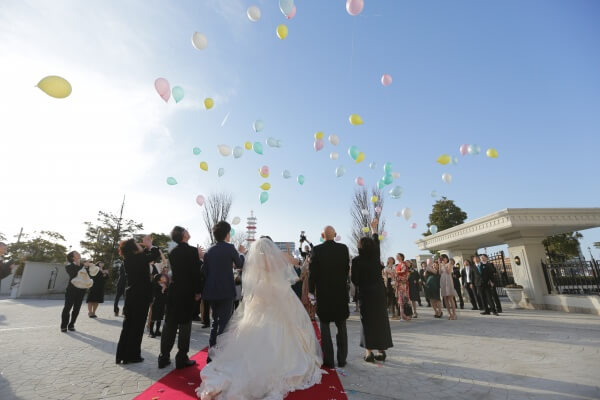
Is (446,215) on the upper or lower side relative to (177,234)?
upper

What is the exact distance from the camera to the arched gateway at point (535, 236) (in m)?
9.74

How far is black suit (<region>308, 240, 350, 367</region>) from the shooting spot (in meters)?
4.21

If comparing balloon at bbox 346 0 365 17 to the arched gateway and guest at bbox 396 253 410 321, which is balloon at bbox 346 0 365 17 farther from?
the arched gateway

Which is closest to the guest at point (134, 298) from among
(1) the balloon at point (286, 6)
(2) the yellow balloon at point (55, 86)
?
(2) the yellow balloon at point (55, 86)

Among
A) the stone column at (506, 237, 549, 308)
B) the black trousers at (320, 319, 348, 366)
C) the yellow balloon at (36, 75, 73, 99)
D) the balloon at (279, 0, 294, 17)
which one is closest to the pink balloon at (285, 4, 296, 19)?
the balloon at (279, 0, 294, 17)

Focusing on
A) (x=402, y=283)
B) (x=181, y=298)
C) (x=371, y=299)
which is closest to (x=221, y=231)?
(x=181, y=298)

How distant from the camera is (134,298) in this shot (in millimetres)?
4520

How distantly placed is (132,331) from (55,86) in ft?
13.1

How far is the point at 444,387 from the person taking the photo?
10.5 feet

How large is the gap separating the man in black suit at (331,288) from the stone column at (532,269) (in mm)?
10308

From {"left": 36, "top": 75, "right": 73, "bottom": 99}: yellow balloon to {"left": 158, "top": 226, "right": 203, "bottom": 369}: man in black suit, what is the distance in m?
2.65

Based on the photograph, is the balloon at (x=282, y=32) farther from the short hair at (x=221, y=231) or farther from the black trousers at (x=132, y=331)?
the black trousers at (x=132, y=331)

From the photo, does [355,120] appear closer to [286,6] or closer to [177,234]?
[286,6]

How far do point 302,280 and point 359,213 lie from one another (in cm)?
1327
